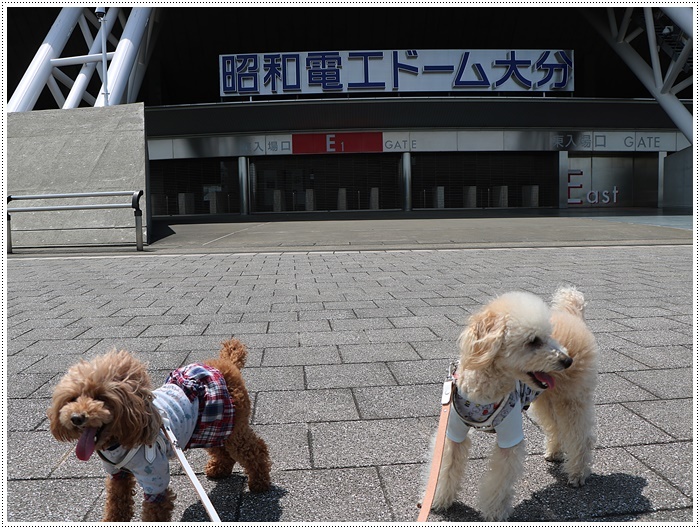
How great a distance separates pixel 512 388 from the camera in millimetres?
2145

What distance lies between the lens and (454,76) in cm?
2695

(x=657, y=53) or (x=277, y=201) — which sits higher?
(x=657, y=53)

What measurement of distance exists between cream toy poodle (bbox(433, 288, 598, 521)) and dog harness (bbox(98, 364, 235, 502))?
3.16 ft

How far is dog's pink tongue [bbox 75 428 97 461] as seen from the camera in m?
1.68

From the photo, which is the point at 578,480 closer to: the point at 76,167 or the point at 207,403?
the point at 207,403

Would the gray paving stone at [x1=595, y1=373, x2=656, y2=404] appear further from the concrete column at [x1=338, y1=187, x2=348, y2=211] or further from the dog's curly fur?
the concrete column at [x1=338, y1=187, x2=348, y2=211]

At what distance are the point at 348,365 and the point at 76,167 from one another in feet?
40.6

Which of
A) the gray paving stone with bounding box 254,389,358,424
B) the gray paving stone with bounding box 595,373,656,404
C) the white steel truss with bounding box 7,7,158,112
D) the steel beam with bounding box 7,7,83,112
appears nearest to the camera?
the gray paving stone with bounding box 254,389,358,424

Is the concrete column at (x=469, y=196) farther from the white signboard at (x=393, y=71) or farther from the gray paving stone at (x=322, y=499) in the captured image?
the gray paving stone at (x=322, y=499)

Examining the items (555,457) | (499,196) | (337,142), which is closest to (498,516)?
(555,457)

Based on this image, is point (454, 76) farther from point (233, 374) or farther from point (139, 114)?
point (233, 374)

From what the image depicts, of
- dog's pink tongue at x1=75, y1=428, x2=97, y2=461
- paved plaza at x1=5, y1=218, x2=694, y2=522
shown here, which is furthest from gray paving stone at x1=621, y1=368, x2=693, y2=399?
dog's pink tongue at x1=75, y1=428, x2=97, y2=461

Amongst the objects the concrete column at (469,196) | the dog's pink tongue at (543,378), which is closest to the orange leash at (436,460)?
the dog's pink tongue at (543,378)
